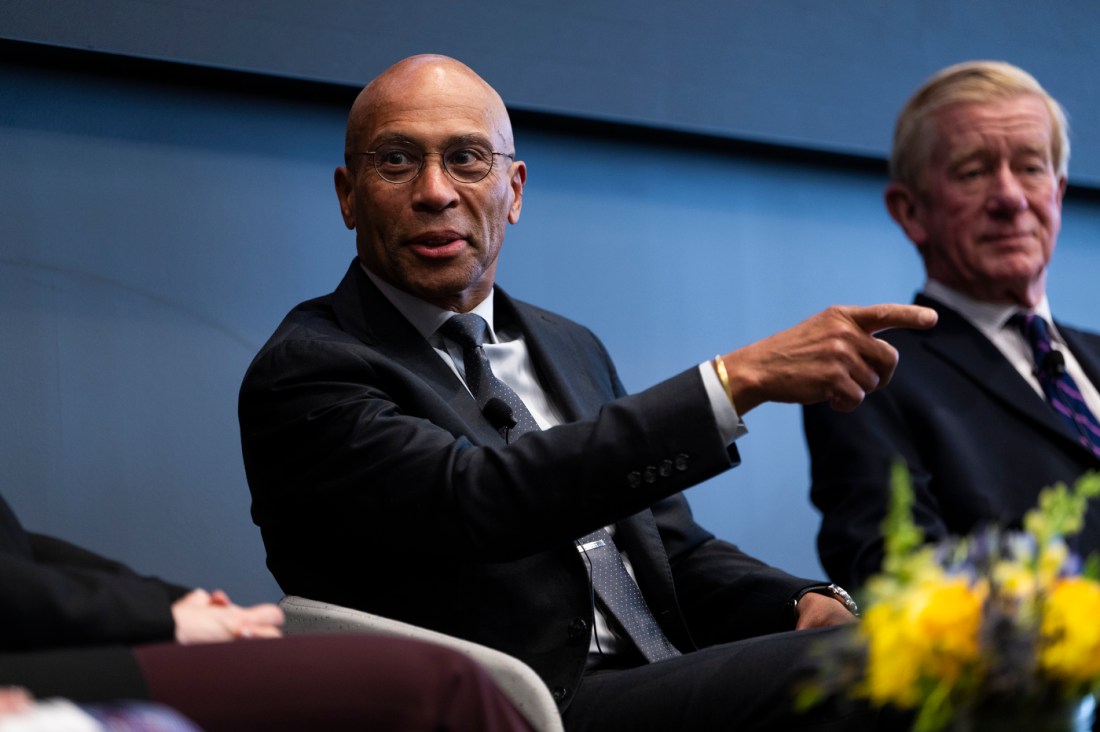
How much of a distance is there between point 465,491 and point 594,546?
0.44m

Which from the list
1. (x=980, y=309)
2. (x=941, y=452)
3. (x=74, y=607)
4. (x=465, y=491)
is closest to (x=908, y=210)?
(x=980, y=309)

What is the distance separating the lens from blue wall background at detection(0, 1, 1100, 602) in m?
2.90

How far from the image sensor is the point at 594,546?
8.16ft

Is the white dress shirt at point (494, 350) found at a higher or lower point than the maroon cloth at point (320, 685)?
higher

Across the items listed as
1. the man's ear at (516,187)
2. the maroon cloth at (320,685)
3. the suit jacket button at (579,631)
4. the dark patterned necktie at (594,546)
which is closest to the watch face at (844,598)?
the dark patterned necktie at (594,546)

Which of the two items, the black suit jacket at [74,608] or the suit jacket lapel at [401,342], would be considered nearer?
the black suit jacket at [74,608]

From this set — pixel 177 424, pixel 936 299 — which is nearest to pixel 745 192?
pixel 936 299

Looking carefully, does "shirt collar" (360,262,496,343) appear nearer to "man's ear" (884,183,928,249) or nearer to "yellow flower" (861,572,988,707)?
"man's ear" (884,183,928,249)

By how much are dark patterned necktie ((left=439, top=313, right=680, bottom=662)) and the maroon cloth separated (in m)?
0.89

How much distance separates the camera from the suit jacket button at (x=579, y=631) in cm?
228

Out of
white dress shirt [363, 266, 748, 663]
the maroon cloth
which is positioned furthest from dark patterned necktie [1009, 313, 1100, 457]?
the maroon cloth

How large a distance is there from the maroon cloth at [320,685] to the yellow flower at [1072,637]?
1.91 feet

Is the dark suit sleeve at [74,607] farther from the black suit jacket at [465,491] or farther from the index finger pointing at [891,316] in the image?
the index finger pointing at [891,316]

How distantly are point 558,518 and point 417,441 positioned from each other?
267 mm
